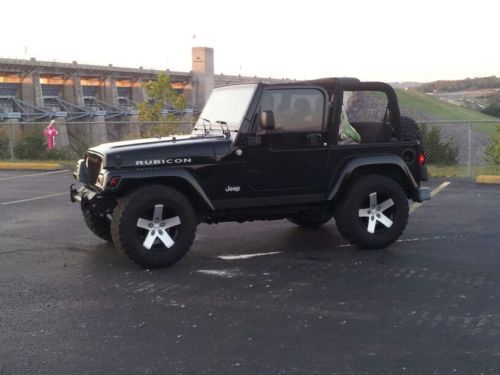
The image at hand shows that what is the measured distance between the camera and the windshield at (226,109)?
22.2 ft

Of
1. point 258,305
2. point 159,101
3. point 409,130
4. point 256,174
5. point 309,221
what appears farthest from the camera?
point 159,101

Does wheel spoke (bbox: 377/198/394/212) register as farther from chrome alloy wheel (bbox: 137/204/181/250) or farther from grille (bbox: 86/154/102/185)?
grille (bbox: 86/154/102/185)

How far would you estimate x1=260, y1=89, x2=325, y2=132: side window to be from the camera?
6711mm

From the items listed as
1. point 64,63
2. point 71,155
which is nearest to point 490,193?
point 71,155

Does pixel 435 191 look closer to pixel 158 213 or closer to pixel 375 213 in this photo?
pixel 375 213

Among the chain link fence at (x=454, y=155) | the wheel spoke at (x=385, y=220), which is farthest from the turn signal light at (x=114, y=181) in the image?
the chain link fence at (x=454, y=155)

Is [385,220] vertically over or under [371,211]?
under

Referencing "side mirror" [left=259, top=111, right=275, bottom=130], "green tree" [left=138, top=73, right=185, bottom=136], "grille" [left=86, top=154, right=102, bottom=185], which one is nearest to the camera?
"side mirror" [left=259, top=111, right=275, bottom=130]

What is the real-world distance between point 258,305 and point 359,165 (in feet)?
8.28

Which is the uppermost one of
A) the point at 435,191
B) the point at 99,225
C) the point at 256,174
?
the point at 256,174

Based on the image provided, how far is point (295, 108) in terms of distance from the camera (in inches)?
266

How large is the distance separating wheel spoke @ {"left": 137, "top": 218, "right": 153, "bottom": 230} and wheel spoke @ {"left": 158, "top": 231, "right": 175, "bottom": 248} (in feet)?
0.50

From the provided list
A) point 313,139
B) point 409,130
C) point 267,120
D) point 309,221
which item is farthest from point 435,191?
point 267,120

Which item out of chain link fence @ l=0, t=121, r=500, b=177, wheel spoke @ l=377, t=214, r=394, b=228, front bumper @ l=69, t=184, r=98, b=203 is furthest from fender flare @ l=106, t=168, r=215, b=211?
chain link fence @ l=0, t=121, r=500, b=177
